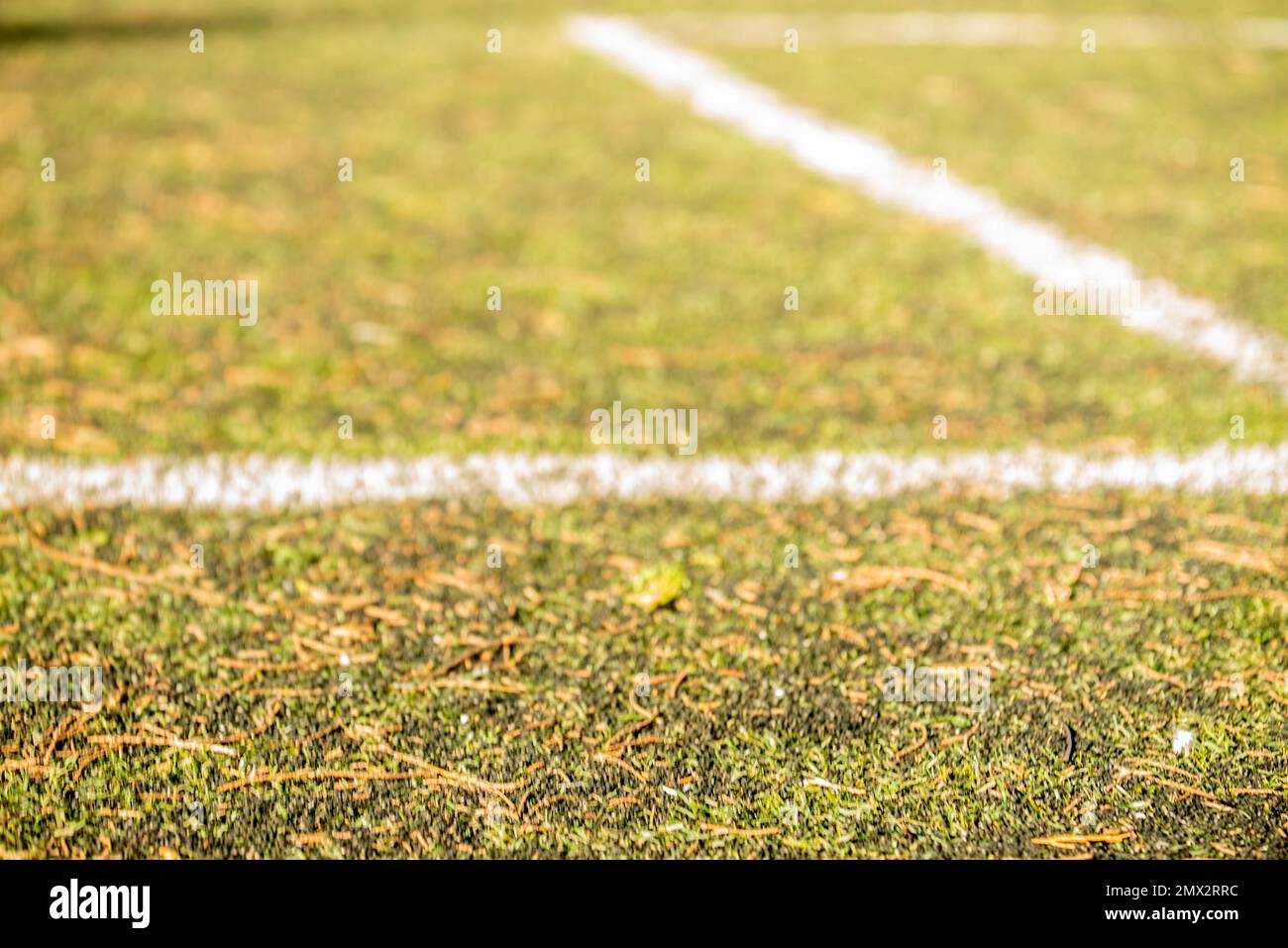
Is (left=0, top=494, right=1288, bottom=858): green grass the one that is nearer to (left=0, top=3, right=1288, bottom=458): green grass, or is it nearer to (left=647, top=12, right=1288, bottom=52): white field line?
(left=0, top=3, right=1288, bottom=458): green grass

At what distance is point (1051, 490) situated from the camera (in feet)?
10.3

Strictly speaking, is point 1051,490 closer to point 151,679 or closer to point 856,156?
point 151,679

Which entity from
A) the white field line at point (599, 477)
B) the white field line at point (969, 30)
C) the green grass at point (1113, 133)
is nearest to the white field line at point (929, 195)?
the green grass at point (1113, 133)

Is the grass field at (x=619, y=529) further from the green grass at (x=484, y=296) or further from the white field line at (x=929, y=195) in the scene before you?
the white field line at (x=929, y=195)

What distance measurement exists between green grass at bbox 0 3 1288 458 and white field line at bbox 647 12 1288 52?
2.52 meters

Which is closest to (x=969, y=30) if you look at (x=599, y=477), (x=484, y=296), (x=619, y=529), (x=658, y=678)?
(x=484, y=296)

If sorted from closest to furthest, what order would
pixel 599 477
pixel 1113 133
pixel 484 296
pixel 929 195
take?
pixel 599 477
pixel 484 296
pixel 929 195
pixel 1113 133

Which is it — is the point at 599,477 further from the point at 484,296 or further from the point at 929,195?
the point at 929,195

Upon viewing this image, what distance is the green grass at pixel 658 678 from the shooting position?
2.06 meters

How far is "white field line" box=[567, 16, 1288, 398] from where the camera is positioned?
4.14 metres

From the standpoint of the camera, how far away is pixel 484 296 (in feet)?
14.7

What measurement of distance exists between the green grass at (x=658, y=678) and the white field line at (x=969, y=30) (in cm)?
678

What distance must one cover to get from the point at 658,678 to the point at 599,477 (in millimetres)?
888

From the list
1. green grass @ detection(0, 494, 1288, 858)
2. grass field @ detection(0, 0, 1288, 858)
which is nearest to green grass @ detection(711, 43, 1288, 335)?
grass field @ detection(0, 0, 1288, 858)
